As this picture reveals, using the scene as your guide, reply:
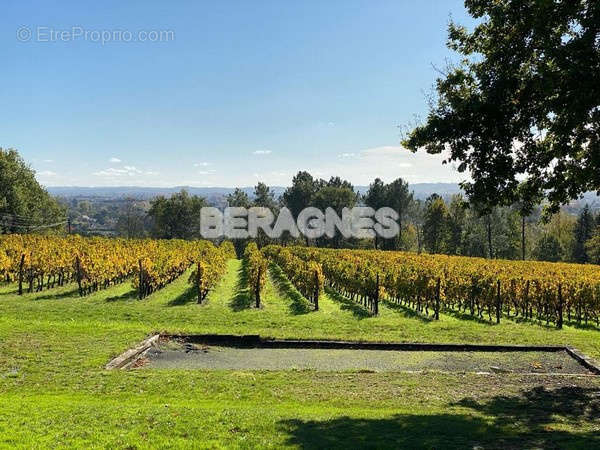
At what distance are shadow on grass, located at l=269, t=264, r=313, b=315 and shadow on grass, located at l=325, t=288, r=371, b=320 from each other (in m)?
2.72

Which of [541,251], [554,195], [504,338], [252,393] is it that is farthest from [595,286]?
[541,251]

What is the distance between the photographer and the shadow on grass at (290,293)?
110 ft

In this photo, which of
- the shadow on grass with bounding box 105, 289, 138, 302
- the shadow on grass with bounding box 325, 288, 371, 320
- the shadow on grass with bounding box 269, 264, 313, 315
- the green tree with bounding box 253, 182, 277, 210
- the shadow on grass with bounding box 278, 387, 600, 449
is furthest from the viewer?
the green tree with bounding box 253, 182, 277, 210

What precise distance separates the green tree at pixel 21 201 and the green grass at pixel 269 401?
209 feet

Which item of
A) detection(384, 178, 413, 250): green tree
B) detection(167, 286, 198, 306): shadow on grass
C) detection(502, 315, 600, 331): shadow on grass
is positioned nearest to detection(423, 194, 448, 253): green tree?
detection(384, 178, 413, 250): green tree

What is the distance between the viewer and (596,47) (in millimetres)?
11141

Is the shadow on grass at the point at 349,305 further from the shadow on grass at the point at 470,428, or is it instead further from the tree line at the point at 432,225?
the tree line at the point at 432,225

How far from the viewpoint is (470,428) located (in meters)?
10.5

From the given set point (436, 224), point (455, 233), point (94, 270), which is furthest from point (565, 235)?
point (94, 270)

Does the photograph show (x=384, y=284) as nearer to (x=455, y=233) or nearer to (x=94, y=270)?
(x=94, y=270)

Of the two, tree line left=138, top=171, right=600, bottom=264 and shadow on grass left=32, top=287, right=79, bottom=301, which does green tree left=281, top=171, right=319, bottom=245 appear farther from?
shadow on grass left=32, top=287, right=79, bottom=301

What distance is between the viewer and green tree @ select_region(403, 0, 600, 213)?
36.0ft

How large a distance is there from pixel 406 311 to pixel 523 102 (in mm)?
22991

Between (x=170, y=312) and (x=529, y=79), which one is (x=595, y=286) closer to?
(x=529, y=79)
